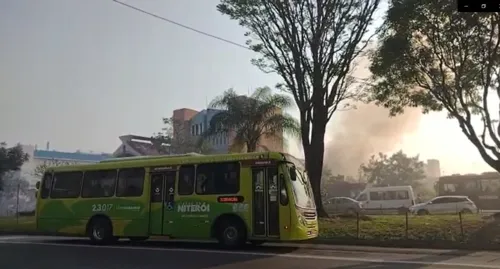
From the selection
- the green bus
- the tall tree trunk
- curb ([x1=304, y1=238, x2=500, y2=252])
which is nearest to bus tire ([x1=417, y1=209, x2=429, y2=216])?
the tall tree trunk

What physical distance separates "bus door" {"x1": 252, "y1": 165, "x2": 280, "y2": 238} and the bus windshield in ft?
1.58

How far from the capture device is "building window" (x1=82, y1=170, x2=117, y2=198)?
1761 cm

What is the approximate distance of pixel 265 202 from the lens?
14.7 meters

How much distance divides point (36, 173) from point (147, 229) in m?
35.7

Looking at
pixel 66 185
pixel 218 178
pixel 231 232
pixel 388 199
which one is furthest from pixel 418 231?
pixel 388 199

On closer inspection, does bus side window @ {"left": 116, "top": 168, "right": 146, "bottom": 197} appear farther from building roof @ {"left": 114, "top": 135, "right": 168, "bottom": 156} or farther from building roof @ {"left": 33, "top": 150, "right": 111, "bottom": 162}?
building roof @ {"left": 33, "top": 150, "right": 111, "bottom": 162}

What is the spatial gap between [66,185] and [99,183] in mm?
1549

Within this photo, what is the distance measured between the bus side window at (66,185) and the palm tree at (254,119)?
10237 mm

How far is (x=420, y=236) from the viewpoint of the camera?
56.1 ft

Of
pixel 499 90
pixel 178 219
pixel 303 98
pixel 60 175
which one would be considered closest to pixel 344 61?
pixel 303 98

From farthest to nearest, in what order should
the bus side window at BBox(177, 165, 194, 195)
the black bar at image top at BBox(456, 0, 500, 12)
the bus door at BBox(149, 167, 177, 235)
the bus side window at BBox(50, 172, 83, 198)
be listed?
the bus side window at BBox(50, 172, 83, 198) → the bus door at BBox(149, 167, 177, 235) → the bus side window at BBox(177, 165, 194, 195) → the black bar at image top at BBox(456, 0, 500, 12)

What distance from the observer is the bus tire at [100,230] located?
17344 millimetres

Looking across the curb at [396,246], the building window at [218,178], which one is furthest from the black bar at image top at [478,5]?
the building window at [218,178]

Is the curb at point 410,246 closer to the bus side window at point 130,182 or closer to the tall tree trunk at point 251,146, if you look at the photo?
the bus side window at point 130,182
